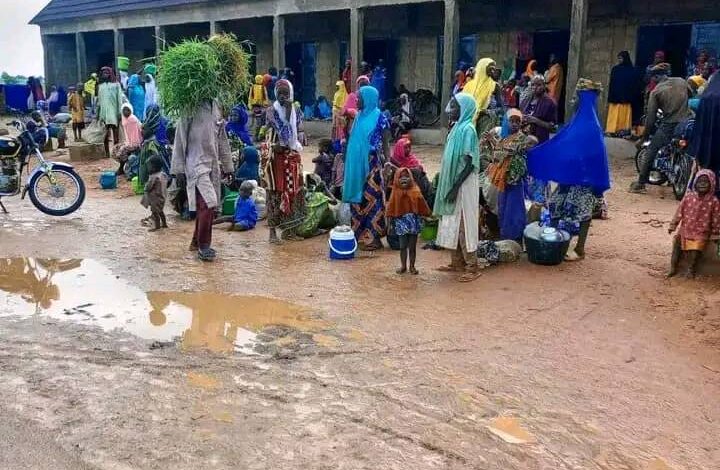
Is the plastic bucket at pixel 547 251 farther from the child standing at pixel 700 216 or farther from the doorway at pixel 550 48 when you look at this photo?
the doorway at pixel 550 48

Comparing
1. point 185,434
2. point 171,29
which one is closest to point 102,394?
point 185,434

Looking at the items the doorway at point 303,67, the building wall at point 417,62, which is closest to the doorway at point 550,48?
the building wall at point 417,62

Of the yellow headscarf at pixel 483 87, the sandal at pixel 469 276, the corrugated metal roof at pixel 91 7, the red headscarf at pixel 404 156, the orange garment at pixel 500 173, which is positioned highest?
the corrugated metal roof at pixel 91 7

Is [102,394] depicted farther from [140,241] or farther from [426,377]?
[140,241]

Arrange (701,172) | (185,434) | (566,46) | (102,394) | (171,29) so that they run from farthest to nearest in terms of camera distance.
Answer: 1. (171,29)
2. (566,46)
3. (701,172)
4. (102,394)
5. (185,434)

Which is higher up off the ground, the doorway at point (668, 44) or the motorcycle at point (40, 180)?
the doorway at point (668, 44)

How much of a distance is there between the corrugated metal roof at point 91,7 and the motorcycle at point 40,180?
35.4 feet

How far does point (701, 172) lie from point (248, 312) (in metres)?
3.69

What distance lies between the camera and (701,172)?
5516 millimetres

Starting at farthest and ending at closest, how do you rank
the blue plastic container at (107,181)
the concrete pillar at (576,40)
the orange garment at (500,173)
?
the concrete pillar at (576,40) → the blue plastic container at (107,181) → the orange garment at (500,173)

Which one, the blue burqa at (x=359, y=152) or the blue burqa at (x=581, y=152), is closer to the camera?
the blue burqa at (x=581, y=152)

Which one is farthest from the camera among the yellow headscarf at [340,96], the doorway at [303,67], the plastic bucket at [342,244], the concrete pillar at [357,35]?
the doorway at [303,67]

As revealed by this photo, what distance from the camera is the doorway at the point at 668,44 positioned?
1230 cm

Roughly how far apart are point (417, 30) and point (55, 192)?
10.5 meters
